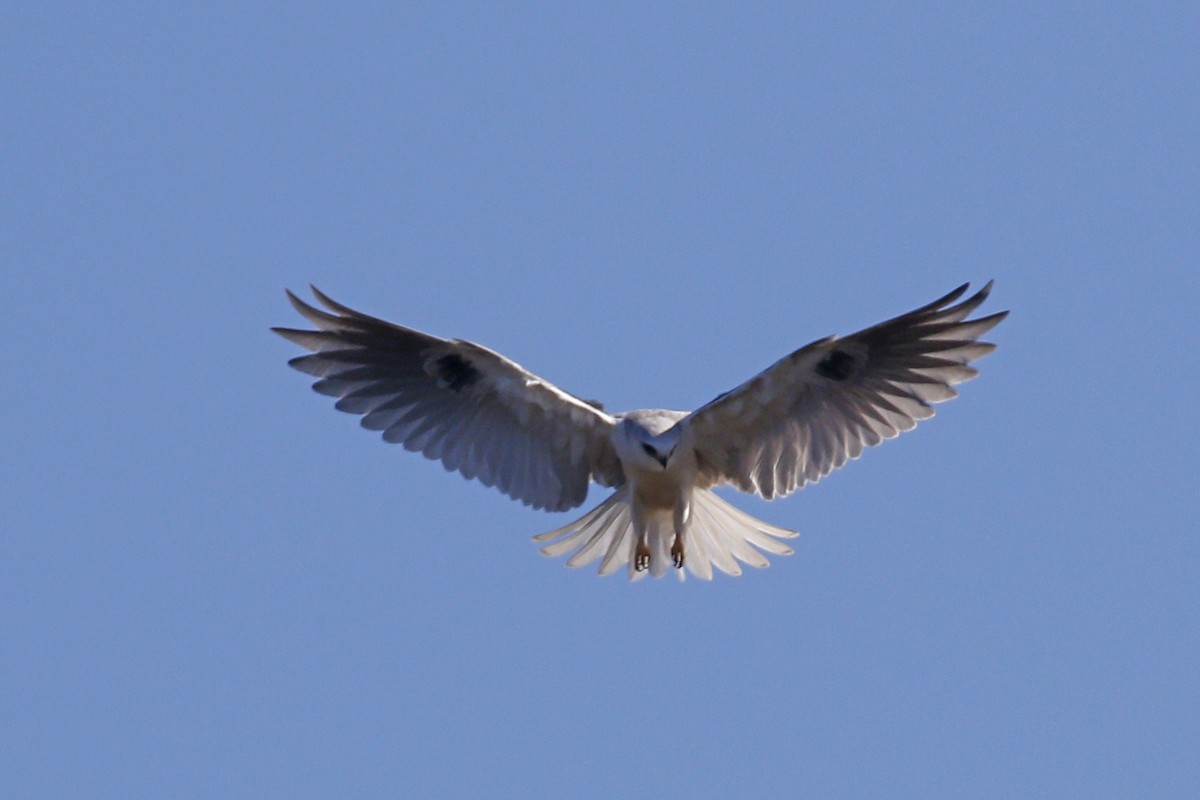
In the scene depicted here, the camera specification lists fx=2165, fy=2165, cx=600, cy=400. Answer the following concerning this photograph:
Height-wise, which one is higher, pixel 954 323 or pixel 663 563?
pixel 954 323

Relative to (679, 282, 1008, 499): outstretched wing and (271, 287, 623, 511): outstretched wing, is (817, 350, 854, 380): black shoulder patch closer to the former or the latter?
(679, 282, 1008, 499): outstretched wing

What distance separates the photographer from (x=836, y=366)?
11.3m

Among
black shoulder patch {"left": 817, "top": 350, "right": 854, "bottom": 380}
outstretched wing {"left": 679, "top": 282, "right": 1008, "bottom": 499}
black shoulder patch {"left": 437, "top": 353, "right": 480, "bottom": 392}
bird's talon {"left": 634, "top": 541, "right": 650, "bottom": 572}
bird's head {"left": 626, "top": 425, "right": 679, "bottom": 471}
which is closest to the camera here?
bird's head {"left": 626, "top": 425, "right": 679, "bottom": 471}

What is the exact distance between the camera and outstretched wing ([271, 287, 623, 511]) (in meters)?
11.7

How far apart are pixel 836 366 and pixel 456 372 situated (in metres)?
2.10

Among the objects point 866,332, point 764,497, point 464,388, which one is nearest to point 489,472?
point 464,388

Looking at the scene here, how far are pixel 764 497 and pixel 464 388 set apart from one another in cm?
175

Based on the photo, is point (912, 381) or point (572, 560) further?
point (572, 560)

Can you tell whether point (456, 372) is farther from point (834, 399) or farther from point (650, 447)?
point (834, 399)

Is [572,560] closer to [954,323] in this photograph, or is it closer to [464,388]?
[464,388]

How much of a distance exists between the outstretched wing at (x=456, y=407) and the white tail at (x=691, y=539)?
171 mm

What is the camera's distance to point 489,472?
12.0m

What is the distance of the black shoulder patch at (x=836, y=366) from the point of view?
1123 cm

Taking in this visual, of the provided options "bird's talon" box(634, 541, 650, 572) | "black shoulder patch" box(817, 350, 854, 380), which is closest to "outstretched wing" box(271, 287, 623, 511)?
"bird's talon" box(634, 541, 650, 572)
